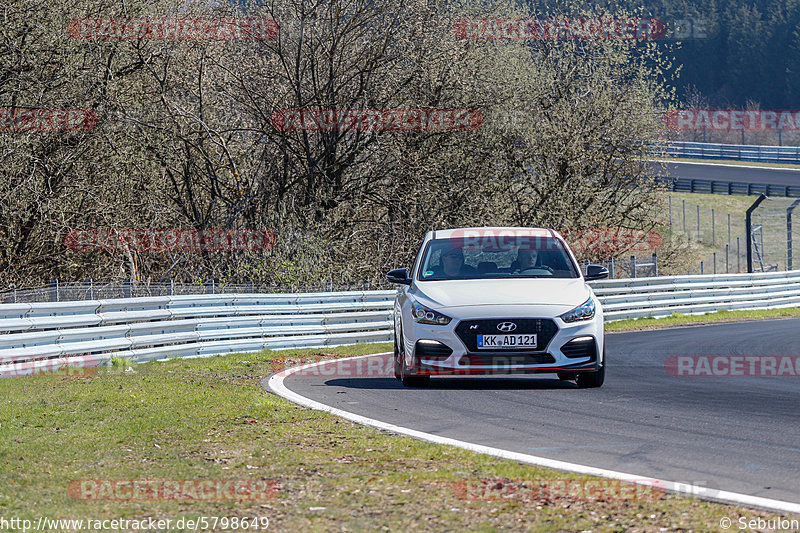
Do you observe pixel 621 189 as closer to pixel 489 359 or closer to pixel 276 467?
pixel 489 359

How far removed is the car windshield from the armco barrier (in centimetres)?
501

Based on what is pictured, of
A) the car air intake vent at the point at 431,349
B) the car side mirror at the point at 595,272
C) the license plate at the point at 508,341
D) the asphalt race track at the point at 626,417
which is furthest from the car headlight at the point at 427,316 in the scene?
Answer: the car side mirror at the point at 595,272

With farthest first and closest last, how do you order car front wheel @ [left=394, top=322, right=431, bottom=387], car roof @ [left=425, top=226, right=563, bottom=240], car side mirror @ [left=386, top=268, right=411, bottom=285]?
1. car roof @ [left=425, top=226, right=563, bottom=240]
2. car side mirror @ [left=386, top=268, right=411, bottom=285]
3. car front wheel @ [left=394, top=322, right=431, bottom=387]

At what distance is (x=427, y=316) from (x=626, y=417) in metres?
2.55

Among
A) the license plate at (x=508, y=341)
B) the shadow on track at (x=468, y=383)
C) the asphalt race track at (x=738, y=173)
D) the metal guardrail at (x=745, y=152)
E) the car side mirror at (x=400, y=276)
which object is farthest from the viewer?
the metal guardrail at (x=745, y=152)

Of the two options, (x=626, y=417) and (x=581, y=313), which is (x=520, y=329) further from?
(x=626, y=417)

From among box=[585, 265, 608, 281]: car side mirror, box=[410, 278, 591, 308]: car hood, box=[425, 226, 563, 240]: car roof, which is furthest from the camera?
box=[425, 226, 563, 240]: car roof

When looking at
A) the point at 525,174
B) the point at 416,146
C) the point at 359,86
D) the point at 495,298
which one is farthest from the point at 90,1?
the point at 495,298

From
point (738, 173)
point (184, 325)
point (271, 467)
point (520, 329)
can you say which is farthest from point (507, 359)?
point (738, 173)

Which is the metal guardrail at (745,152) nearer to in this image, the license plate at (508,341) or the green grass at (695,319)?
the green grass at (695,319)

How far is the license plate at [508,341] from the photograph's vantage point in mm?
10445

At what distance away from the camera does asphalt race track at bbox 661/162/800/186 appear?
69.6 meters

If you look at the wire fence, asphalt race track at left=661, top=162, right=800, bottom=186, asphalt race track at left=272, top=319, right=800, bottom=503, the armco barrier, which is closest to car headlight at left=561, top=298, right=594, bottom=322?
asphalt race track at left=272, top=319, right=800, bottom=503

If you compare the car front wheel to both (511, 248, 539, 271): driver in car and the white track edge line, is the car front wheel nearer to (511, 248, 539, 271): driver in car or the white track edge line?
the white track edge line
